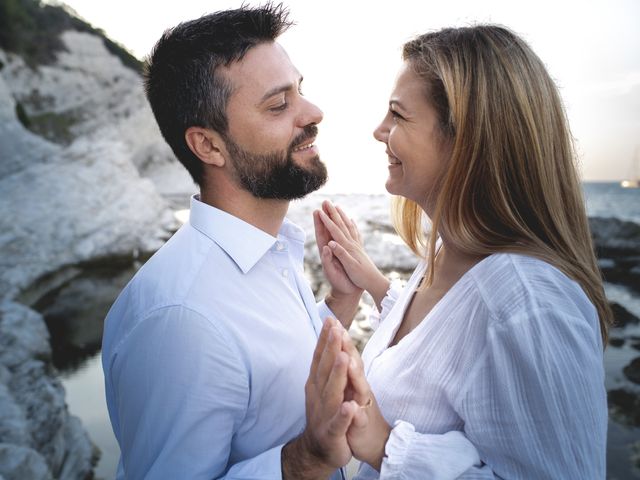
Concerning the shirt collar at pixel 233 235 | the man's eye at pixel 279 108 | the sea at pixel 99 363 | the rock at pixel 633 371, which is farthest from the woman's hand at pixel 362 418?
the rock at pixel 633 371

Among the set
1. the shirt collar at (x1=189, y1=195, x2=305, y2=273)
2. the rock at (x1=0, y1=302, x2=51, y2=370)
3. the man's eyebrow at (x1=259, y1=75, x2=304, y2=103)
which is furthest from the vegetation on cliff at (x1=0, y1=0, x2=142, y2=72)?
the shirt collar at (x1=189, y1=195, x2=305, y2=273)

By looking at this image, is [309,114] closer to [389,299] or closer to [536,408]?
[389,299]

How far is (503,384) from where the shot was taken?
1.27 m

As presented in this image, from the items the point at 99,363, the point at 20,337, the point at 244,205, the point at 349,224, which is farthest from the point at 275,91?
the point at 99,363

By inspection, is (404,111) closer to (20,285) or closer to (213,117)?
(213,117)

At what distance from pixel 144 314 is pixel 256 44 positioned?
118 cm

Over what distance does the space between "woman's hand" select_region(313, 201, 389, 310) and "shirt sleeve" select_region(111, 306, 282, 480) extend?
1.05m

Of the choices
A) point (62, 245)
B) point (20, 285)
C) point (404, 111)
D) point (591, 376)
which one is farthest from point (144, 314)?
point (62, 245)

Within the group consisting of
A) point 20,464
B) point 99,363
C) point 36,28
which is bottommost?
point 99,363

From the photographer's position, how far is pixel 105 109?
79.0 ft

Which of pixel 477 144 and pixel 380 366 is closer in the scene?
pixel 477 144

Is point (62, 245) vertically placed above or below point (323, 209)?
below

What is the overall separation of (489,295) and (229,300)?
2.76 feet

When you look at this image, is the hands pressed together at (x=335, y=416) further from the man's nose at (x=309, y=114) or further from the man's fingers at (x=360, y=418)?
the man's nose at (x=309, y=114)
